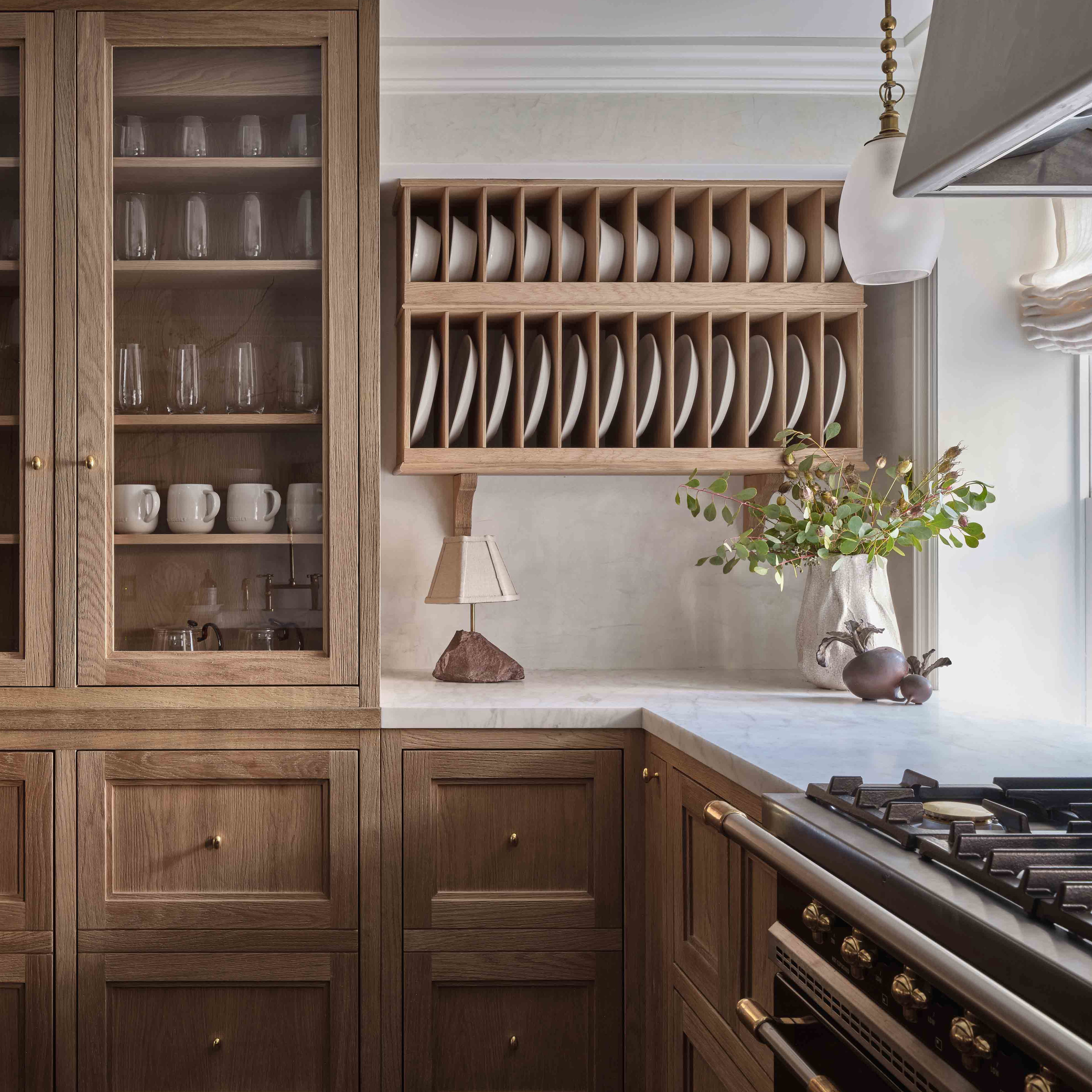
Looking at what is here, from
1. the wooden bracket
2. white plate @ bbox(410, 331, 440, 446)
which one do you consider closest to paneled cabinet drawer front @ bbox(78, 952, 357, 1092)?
the wooden bracket

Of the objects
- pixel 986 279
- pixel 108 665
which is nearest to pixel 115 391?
pixel 108 665

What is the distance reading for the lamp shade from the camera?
207 cm

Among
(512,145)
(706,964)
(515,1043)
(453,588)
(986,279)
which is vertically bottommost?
(515,1043)

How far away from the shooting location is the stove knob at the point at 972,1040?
677 mm

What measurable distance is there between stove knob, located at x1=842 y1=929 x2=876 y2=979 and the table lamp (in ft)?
4.09

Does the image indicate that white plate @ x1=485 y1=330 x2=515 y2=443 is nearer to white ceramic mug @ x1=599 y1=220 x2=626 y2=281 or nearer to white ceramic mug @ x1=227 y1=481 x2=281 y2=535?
white ceramic mug @ x1=599 y1=220 x2=626 y2=281

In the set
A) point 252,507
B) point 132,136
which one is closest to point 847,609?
point 252,507

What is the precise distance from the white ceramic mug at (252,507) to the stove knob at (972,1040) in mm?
1447

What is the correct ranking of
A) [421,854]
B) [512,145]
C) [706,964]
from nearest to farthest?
[706,964] < [421,854] < [512,145]

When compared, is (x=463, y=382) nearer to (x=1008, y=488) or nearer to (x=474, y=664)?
(x=474, y=664)

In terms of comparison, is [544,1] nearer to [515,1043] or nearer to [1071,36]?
[1071,36]

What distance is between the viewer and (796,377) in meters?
2.18

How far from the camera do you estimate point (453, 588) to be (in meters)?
2.07

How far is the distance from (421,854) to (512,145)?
1539 millimetres
